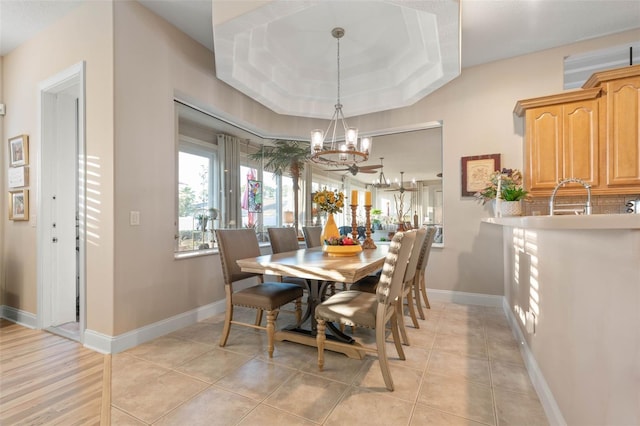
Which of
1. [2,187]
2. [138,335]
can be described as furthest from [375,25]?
[2,187]

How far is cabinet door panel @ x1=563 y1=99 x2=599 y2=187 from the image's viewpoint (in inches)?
116

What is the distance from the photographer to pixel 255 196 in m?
4.44

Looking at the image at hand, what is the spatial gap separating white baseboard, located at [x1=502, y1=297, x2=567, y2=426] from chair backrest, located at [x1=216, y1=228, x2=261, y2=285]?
2152 millimetres

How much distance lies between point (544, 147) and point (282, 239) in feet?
9.92

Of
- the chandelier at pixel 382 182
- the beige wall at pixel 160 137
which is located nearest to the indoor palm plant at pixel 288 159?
the beige wall at pixel 160 137

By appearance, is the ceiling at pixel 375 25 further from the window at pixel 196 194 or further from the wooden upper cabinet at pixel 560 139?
the window at pixel 196 194

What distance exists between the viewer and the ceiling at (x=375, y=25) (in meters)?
2.51

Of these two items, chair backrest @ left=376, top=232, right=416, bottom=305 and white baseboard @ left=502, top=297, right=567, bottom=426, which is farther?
chair backrest @ left=376, top=232, right=416, bottom=305

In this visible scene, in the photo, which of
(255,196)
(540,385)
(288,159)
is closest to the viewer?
(540,385)

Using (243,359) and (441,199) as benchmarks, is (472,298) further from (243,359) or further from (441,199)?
(243,359)

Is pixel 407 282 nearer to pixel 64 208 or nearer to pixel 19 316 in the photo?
pixel 64 208

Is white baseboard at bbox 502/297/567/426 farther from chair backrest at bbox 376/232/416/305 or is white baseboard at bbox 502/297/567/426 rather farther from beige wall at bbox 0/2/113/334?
beige wall at bbox 0/2/113/334

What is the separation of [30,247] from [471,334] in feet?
15.0

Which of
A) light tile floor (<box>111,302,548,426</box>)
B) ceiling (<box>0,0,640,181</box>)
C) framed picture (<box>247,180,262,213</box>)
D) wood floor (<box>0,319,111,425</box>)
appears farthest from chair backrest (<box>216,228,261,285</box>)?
ceiling (<box>0,0,640,181</box>)
